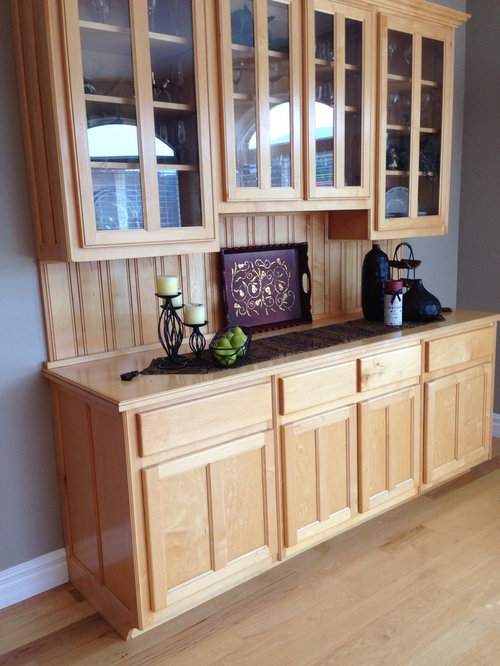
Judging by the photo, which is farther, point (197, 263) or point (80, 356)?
point (197, 263)

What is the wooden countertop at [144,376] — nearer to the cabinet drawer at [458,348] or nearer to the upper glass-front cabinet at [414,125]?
the cabinet drawer at [458,348]

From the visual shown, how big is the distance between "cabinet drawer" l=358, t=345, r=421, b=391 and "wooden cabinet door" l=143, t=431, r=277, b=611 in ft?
1.71

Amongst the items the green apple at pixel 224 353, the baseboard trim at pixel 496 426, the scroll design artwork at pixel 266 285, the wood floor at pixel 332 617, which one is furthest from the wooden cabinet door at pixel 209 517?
the baseboard trim at pixel 496 426

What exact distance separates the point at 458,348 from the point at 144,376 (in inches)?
61.1

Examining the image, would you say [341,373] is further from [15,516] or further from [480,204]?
[480,204]

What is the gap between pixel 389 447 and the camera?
254 cm

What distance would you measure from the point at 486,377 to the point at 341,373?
1.06 m

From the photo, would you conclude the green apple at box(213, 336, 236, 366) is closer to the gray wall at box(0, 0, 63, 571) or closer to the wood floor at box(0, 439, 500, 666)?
the gray wall at box(0, 0, 63, 571)

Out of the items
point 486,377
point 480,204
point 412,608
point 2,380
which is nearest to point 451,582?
point 412,608

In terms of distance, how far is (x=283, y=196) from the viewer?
91.7 inches

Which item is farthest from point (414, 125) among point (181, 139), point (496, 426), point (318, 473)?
point (496, 426)

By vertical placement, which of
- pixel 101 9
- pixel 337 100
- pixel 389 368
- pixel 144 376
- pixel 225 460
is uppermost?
pixel 101 9

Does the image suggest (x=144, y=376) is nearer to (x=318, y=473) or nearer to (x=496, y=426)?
(x=318, y=473)

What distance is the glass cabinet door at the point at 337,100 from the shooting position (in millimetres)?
2348
